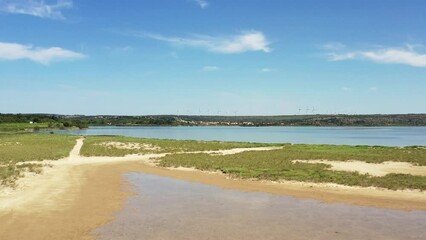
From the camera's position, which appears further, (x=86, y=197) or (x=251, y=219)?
(x=86, y=197)

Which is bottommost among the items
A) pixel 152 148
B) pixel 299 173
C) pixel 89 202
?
pixel 152 148

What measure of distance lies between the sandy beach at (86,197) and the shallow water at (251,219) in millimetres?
1080

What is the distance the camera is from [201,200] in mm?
21188

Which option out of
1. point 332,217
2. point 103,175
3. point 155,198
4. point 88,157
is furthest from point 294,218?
point 88,157

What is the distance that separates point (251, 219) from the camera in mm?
16844

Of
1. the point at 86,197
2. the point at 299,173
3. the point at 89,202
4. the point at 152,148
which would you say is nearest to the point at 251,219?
the point at 89,202

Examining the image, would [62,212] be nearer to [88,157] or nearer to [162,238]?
[162,238]

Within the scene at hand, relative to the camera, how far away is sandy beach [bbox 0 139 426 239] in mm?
15602

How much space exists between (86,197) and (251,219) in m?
8.92

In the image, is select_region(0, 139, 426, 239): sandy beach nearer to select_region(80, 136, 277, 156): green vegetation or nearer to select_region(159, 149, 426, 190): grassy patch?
select_region(159, 149, 426, 190): grassy patch

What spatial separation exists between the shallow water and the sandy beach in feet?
3.54

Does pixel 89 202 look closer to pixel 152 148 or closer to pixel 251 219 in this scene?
pixel 251 219

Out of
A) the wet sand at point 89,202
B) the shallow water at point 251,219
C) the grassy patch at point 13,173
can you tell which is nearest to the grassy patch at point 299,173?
the wet sand at point 89,202

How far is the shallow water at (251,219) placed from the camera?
48.0 ft
